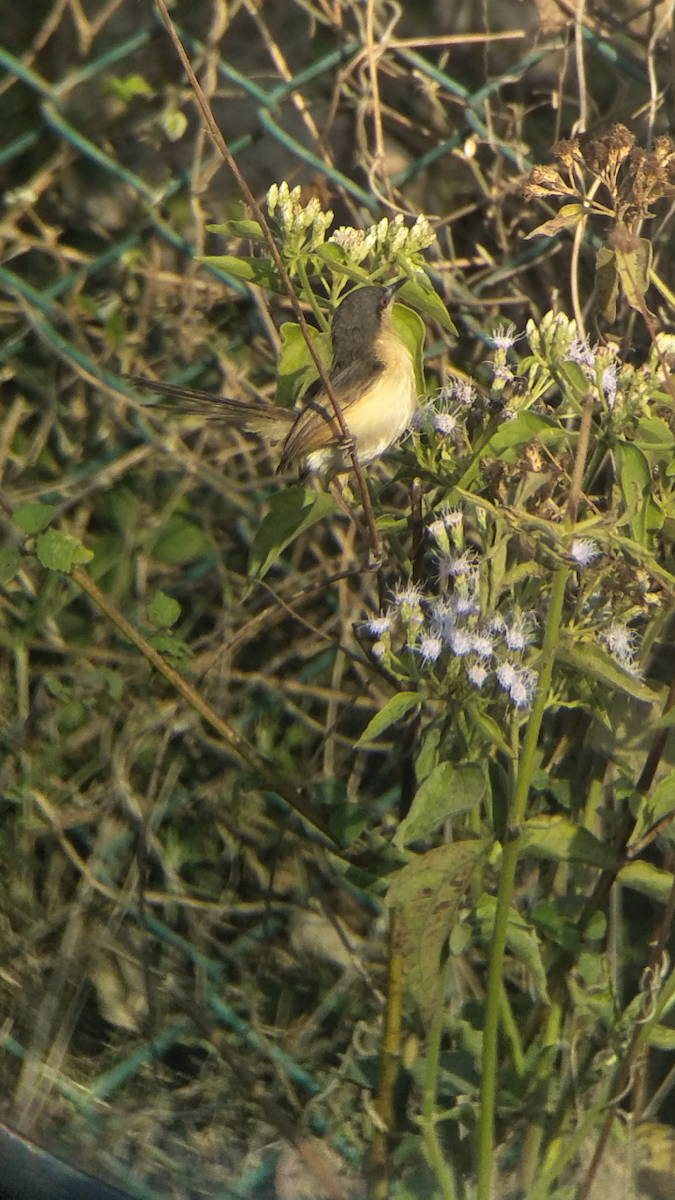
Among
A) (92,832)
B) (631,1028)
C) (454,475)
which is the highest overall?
(454,475)

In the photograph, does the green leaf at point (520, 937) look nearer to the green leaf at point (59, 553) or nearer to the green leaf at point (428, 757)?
the green leaf at point (428, 757)

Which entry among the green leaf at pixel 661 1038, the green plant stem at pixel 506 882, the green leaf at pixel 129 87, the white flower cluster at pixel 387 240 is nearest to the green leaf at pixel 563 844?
→ the green plant stem at pixel 506 882

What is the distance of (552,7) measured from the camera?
8.84ft

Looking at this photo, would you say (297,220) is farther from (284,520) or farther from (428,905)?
(428,905)

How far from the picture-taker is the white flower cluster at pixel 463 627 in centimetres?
167

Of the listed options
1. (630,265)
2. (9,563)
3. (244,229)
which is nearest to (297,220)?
(244,229)

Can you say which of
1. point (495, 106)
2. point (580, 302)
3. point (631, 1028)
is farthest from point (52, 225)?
point (631, 1028)

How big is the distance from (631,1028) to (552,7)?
6.59 feet

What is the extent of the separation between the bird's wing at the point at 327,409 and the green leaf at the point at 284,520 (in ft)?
2.06

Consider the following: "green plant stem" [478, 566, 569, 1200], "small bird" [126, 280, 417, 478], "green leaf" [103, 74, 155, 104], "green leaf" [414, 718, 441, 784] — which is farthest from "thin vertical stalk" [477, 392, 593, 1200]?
"green leaf" [103, 74, 155, 104]

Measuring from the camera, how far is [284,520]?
6.07 feet

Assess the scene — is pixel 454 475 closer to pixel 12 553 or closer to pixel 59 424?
pixel 12 553

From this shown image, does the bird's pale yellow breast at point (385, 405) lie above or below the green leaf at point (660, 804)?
above

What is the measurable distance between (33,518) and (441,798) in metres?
1.04
